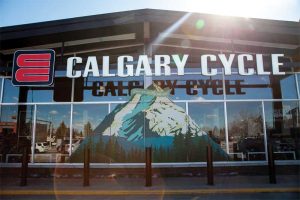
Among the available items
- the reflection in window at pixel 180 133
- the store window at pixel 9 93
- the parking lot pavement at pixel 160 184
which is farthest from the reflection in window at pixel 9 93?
the reflection in window at pixel 180 133

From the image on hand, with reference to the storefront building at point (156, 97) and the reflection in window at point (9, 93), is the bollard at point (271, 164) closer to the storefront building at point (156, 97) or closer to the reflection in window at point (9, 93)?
the storefront building at point (156, 97)

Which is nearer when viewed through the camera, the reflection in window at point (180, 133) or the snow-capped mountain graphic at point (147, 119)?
the reflection in window at point (180, 133)

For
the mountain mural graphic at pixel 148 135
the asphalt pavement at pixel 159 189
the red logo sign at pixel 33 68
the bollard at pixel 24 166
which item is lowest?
the asphalt pavement at pixel 159 189

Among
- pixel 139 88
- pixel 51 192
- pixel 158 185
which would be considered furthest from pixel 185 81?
pixel 51 192

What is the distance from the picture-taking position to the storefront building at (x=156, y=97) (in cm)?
1161

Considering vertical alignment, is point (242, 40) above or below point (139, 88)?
above

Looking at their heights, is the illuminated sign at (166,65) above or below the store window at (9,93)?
above

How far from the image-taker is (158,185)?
9.25m

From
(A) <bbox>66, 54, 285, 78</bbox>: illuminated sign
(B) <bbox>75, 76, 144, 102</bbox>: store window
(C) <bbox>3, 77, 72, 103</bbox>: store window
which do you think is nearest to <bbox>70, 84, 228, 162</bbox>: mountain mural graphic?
(B) <bbox>75, 76, 144, 102</bbox>: store window

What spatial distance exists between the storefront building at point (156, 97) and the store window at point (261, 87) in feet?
0.13

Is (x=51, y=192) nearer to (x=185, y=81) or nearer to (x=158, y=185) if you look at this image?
(x=158, y=185)

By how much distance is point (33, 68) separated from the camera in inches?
449

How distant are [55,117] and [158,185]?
217 inches

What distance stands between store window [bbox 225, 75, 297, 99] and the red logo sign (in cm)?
685
